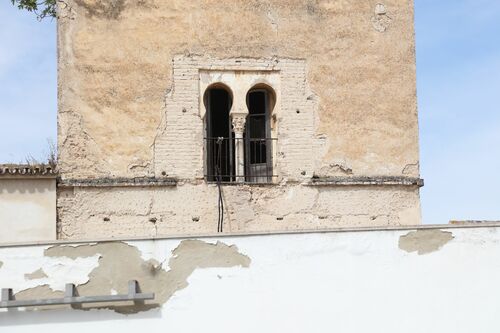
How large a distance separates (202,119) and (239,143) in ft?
2.32

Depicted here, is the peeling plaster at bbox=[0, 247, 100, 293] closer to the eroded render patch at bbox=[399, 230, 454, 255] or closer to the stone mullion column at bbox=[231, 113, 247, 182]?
the eroded render patch at bbox=[399, 230, 454, 255]

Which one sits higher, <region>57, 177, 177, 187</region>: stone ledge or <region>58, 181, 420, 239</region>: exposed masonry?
<region>57, 177, 177, 187</region>: stone ledge

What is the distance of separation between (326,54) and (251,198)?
8.59ft

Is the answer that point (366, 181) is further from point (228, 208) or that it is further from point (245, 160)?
point (228, 208)

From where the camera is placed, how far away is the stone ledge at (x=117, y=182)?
42.6 ft

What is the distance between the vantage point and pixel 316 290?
9.52 m

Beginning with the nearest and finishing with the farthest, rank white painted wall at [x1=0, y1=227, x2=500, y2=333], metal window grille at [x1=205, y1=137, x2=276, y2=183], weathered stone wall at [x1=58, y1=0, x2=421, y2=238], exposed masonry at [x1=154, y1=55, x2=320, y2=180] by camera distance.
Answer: white painted wall at [x1=0, y1=227, x2=500, y2=333] → weathered stone wall at [x1=58, y1=0, x2=421, y2=238] → exposed masonry at [x1=154, y1=55, x2=320, y2=180] → metal window grille at [x1=205, y1=137, x2=276, y2=183]

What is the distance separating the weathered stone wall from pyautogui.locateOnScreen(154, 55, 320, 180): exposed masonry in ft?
0.05

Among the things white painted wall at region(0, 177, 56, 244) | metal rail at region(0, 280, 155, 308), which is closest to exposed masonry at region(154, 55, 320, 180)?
white painted wall at region(0, 177, 56, 244)

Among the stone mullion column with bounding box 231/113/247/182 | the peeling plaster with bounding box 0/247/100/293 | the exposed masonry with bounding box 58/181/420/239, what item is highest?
the stone mullion column with bounding box 231/113/247/182

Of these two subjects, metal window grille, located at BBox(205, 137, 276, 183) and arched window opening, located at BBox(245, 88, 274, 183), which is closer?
metal window grille, located at BBox(205, 137, 276, 183)

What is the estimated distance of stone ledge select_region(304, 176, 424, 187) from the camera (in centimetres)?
1358

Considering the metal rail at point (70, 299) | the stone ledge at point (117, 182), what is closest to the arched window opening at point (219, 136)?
the stone ledge at point (117, 182)

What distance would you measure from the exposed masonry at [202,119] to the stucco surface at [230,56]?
121 millimetres
